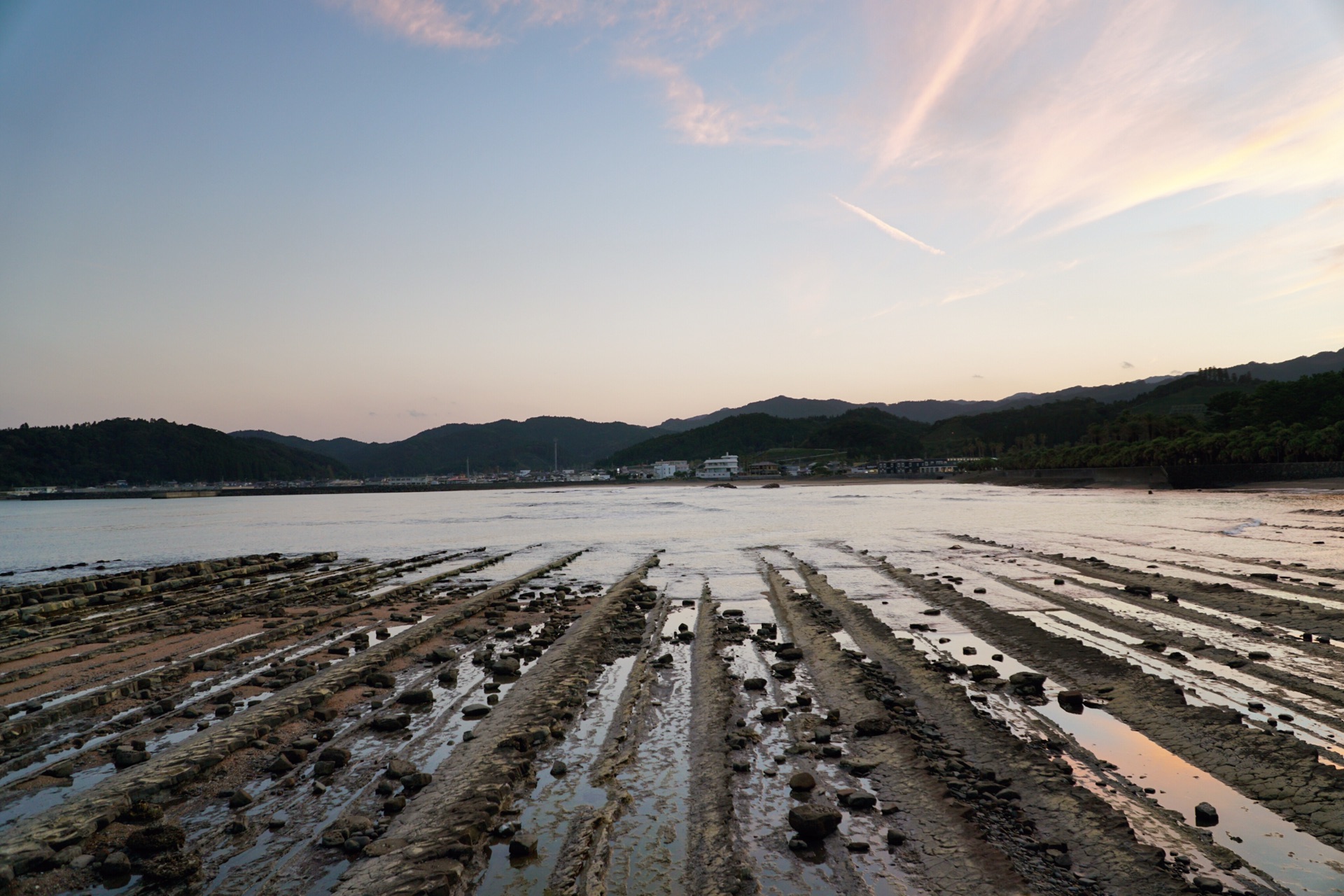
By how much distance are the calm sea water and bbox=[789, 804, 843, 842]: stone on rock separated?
24176 millimetres

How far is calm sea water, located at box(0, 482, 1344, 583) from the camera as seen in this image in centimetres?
3247

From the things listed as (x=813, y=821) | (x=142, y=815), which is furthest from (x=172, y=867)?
(x=813, y=821)

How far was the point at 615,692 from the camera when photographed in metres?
10.8

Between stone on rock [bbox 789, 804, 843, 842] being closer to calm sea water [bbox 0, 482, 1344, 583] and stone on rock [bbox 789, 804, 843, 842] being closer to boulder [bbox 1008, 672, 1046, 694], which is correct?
boulder [bbox 1008, 672, 1046, 694]

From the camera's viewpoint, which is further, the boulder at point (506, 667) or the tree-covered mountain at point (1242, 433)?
the tree-covered mountain at point (1242, 433)

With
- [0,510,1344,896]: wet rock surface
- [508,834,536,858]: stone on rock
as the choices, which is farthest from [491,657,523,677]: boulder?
[508,834,536,858]: stone on rock

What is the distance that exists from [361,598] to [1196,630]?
852 inches

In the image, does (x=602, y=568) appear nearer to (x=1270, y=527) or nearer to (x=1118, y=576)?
(x=1118, y=576)

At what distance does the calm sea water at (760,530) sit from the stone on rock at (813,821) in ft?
79.3

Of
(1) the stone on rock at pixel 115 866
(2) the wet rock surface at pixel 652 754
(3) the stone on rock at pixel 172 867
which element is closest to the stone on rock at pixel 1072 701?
(2) the wet rock surface at pixel 652 754

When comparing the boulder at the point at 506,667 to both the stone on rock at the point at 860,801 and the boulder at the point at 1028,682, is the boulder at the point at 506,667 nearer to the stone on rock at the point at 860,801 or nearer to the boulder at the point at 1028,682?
the stone on rock at the point at 860,801

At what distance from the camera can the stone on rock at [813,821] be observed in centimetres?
597

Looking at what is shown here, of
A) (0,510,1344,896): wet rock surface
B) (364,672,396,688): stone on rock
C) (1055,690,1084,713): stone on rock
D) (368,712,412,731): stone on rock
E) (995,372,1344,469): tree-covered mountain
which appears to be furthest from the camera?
(995,372,1344,469): tree-covered mountain

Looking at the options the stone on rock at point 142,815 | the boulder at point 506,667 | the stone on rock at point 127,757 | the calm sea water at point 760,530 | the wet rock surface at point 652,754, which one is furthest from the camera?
the calm sea water at point 760,530
